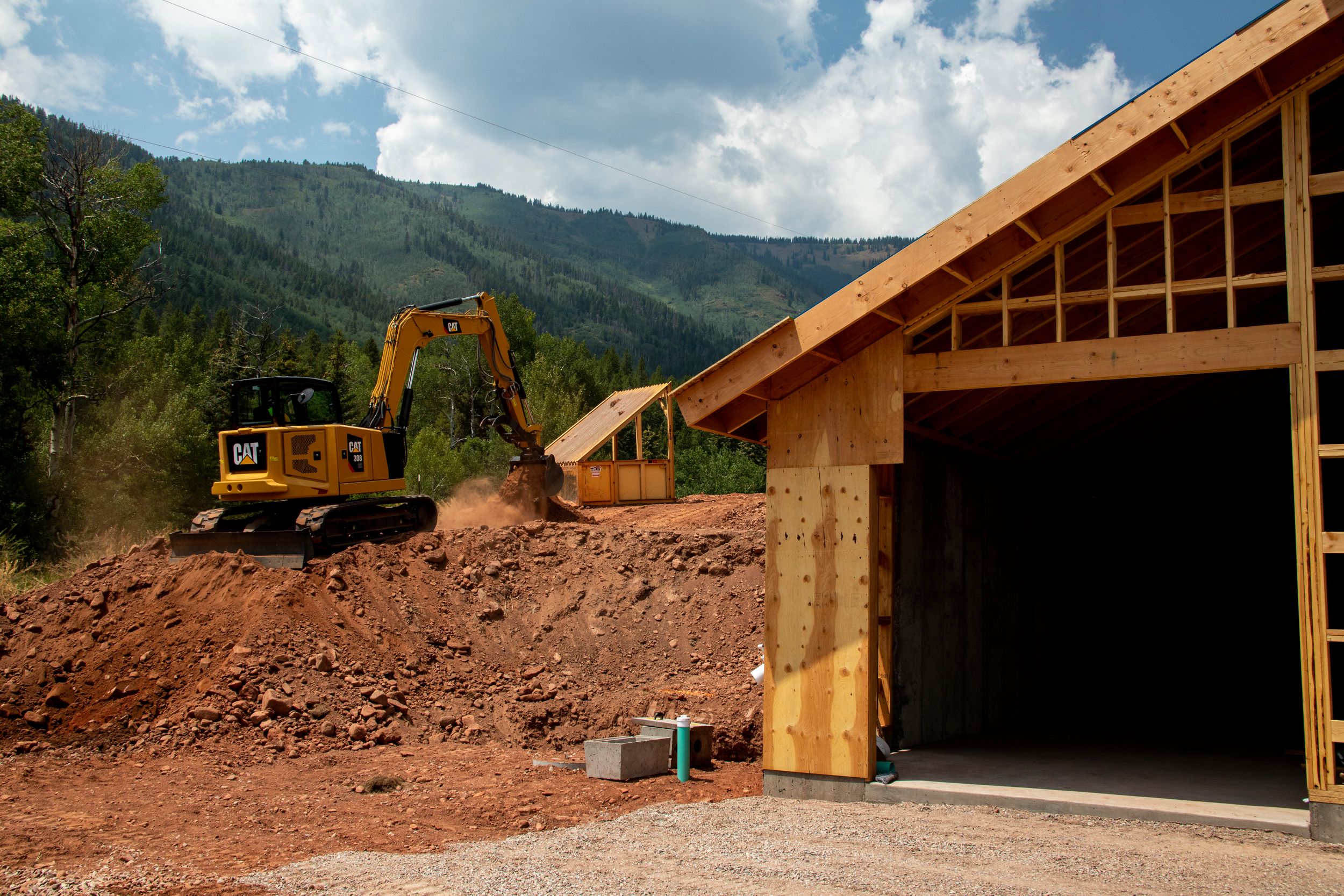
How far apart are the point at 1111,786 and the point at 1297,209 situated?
179 inches

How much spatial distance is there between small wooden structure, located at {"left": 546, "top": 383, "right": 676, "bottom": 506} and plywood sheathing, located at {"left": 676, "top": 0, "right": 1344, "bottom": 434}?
63.2 ft

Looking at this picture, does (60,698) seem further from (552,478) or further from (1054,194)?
(1054,194)

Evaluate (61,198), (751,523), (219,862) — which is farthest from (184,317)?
(219,862)

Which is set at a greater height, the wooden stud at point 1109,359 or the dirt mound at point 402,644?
the wooden stud at point 1109,359

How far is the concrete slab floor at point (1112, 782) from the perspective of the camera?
706cm

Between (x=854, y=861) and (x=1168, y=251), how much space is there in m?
4.55

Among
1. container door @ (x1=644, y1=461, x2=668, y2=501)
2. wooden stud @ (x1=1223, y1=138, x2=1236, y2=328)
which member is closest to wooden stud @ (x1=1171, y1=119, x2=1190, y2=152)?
wooden stud @ (x1=1223, y1=138, x2=1236, y2=328)

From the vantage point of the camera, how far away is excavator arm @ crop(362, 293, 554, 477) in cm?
1723

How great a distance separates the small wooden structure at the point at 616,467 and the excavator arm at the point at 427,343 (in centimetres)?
730

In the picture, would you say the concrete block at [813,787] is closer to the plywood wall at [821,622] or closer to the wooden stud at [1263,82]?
the plywood wall at [821,622]

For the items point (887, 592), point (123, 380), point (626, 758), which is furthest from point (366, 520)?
point (123, 380)

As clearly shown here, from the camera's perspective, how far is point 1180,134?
6852mm

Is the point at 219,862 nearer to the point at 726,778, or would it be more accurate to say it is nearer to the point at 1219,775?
the point at 726,778

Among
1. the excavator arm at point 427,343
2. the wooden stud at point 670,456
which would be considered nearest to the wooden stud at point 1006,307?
the excavator arm at point 427,343
